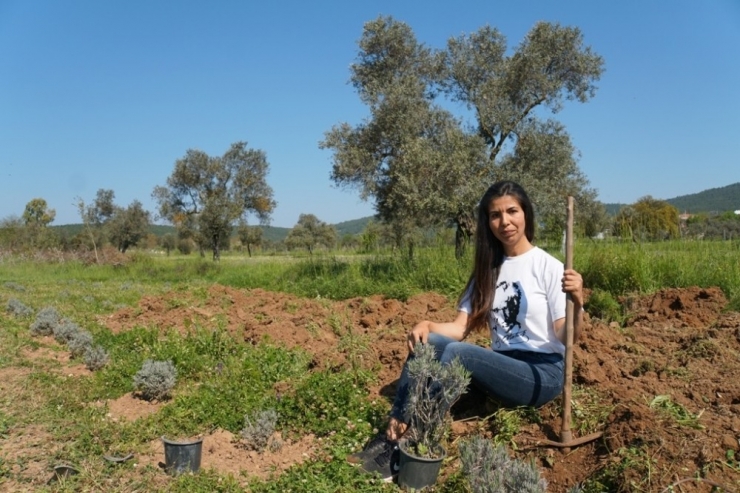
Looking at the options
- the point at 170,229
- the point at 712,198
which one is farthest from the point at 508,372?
the point at 712,198

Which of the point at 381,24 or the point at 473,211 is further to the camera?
the point at 381,24

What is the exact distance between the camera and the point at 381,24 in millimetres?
15086

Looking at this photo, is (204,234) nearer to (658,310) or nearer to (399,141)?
(399,141)

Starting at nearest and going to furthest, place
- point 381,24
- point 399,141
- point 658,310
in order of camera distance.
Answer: point 658,310 → point 399,141 → point 381,24

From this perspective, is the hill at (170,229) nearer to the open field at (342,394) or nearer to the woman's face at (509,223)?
the open field at (342,394)

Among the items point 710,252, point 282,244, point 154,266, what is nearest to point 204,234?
point 154,266

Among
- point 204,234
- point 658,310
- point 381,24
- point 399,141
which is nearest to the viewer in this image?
point 658,310

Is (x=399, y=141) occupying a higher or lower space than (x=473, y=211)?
higher

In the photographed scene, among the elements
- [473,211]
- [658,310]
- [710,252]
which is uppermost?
[473,211]

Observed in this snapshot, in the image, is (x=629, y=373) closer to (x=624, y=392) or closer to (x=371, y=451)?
(x=624, y=392)

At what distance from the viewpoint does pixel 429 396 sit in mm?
2961

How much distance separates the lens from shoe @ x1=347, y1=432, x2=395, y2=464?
3168 millimetres

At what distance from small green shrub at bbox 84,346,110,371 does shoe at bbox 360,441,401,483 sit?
11.9 ft

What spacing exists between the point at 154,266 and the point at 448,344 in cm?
1778
